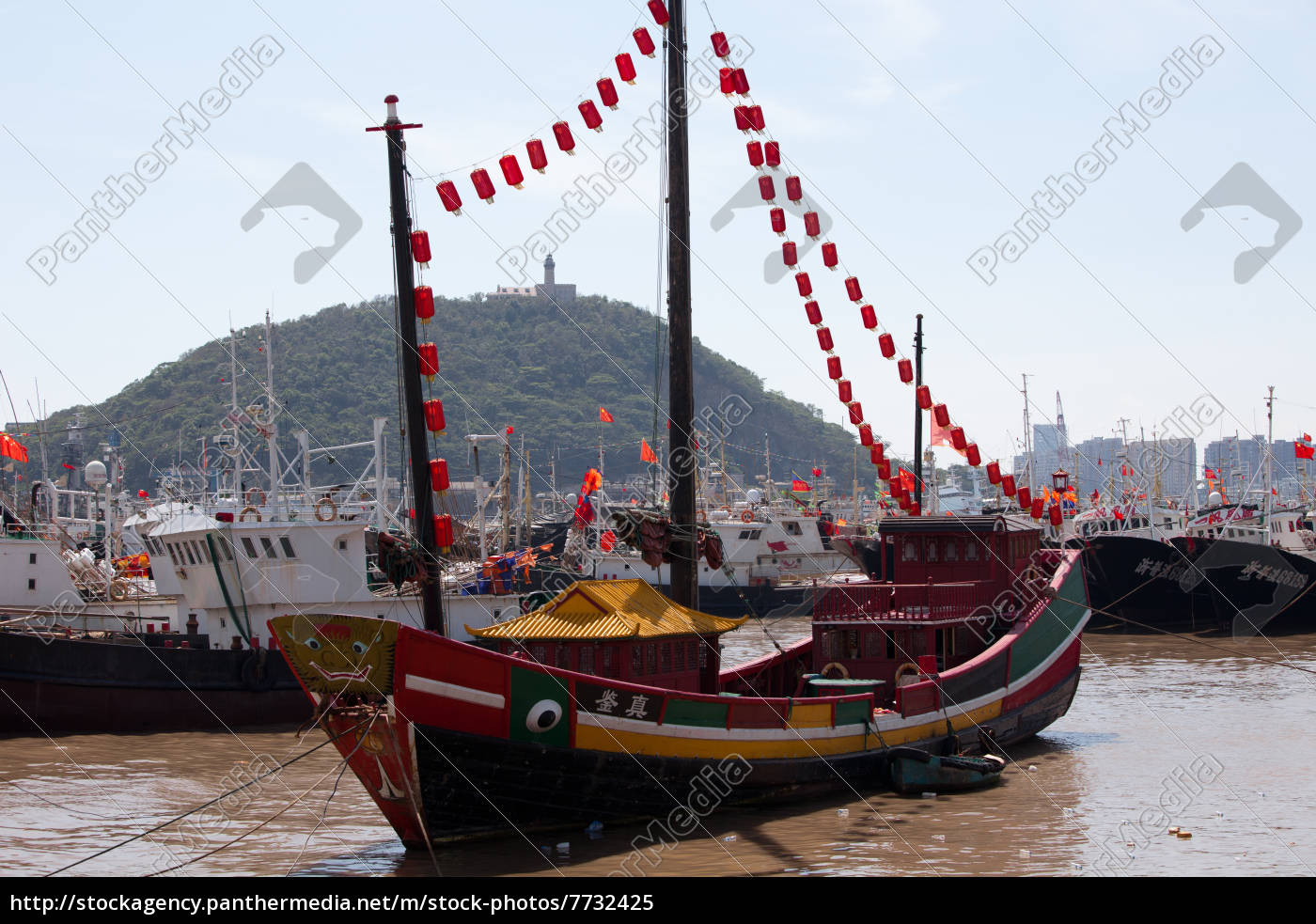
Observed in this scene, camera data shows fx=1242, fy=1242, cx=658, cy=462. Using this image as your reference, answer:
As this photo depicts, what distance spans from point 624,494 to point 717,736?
591ft

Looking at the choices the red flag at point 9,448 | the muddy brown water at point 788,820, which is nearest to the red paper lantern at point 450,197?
the muddy brown water at point 788,820

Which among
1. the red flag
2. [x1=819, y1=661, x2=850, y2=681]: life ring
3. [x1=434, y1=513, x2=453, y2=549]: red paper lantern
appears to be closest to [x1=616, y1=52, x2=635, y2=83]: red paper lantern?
[x1=434, y1=513, x2=453, y2=549]: red paper lantern

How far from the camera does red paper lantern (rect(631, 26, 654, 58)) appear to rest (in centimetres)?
2080

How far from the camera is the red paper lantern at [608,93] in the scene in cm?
2028

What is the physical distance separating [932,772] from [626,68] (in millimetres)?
12705

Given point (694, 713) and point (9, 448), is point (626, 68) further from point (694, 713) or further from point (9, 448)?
point (9, 448)

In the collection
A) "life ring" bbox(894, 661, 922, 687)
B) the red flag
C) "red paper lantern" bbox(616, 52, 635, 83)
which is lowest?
"life ring" bbox(894, 661, 922, 687)

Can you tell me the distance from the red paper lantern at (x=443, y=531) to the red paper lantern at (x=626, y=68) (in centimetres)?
814

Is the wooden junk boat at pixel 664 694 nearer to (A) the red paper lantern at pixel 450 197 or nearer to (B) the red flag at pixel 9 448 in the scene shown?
(A) the red paper lantern at pixel 450 197

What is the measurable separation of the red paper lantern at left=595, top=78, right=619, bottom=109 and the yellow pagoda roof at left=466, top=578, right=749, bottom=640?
7788mm

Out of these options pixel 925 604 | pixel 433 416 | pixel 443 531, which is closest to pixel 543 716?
pixel 443 531

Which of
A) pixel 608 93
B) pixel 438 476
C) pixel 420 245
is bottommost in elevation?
pixel 438 476

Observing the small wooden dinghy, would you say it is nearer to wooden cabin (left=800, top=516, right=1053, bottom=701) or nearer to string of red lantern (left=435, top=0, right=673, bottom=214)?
wooden cabin (left=800, top=516, right=1053, bottom=701)

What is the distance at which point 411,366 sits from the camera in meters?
17.6
